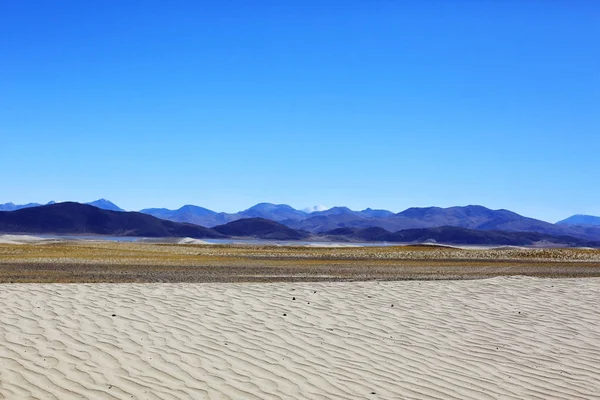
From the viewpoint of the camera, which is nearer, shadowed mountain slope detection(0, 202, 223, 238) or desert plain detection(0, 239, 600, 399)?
desert plain detection(0, 239, 600, 399)

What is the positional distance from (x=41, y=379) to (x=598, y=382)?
24.3 feet

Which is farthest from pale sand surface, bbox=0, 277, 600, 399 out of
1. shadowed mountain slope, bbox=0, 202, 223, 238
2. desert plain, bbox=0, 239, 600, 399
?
shadowed mountain slope, bbox=0, 202, 223, 238

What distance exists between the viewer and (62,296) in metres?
13.1

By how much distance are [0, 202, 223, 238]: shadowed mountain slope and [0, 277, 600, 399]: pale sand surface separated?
170 metres

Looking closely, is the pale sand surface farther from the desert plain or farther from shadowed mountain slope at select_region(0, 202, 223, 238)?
shadowed mountain slope at select_region(0, 202, 223, 238)

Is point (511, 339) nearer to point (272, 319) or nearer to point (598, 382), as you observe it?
point (598, 382)

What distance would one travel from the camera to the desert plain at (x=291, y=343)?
782 centimetres

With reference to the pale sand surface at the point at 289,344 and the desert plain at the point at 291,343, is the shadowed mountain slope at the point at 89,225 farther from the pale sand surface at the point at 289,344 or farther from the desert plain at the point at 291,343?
the pale sand surface at the point at 289,344

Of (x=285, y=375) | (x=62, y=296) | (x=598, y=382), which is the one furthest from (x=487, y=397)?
(x=62, y=296)

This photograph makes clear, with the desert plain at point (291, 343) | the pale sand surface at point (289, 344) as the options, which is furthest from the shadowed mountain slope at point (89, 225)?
the pale sand surface at point (289, 344)

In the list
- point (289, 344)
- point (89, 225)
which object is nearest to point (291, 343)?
point (289, 344)

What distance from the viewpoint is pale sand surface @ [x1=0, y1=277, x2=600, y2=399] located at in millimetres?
7820

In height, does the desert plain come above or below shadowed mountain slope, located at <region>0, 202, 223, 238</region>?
below

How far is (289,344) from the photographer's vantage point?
389 inches
